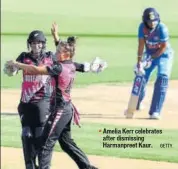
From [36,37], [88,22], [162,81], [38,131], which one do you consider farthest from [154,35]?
[88,22]

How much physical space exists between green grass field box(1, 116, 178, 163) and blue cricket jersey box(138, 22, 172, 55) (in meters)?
1.70

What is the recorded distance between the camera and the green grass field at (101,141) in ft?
39.6

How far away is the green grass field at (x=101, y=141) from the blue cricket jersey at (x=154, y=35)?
5.59ft

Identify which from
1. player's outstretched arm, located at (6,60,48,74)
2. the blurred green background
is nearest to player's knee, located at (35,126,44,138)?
player's outstretched arm, located at (6,60,48,74)

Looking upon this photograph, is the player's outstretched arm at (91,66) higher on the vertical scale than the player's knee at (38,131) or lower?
higher

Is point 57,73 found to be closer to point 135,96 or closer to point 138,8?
point 135,96

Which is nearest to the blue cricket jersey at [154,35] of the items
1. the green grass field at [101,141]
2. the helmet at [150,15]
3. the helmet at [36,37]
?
the helmet at [150,15]

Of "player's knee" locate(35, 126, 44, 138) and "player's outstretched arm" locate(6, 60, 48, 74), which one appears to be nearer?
"player's outstretched arm" locate(6, 60, 48, 74)

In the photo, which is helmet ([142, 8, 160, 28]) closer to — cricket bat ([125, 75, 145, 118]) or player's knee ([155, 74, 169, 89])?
player's knee ([155, 74, 169, 89])

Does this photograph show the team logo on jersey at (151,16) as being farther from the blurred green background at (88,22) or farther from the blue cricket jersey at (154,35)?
the blurred green background at (88,22)

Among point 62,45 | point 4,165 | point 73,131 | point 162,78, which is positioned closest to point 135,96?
point 162,78

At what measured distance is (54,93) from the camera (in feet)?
32.8

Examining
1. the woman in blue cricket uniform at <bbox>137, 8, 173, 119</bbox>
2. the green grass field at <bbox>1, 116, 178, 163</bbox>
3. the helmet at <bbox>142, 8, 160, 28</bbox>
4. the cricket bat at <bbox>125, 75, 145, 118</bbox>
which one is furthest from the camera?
the cricket bat at <bbox>125, 75, 145, 118</bbox>

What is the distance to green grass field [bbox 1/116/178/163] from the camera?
1208 cm
